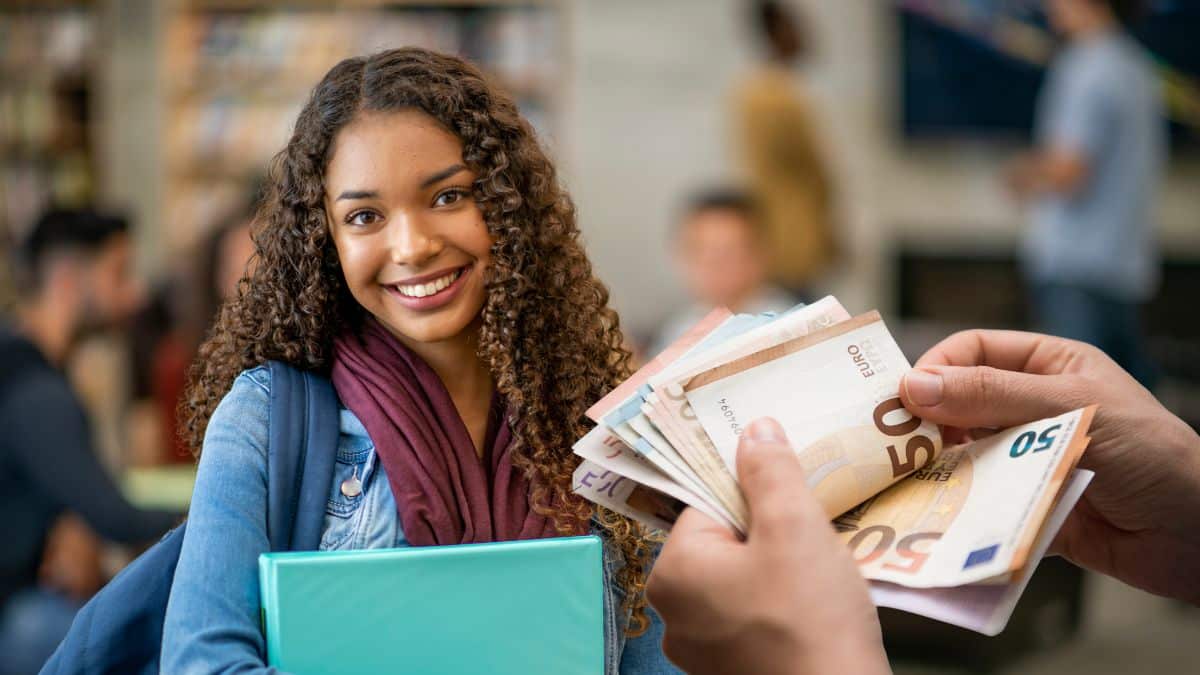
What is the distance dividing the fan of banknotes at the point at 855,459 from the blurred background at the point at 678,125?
13.5ft

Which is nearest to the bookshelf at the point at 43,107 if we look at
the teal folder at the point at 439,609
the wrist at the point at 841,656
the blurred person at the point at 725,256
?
the blurred person at the point at 725,256

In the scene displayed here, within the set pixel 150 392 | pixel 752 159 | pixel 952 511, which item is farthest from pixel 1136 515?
pixel 752 159

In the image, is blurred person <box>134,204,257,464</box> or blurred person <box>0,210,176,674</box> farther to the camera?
blurred person <box>134,204,257,464</box>

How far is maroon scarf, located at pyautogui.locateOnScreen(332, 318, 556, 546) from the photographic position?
1174 millimetres

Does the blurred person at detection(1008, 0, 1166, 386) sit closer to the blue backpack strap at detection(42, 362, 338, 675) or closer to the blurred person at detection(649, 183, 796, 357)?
the blurred person at detection(649, 183, 796, 357)

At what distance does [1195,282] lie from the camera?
5883 mm

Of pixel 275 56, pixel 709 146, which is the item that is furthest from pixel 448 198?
pixel 709 146

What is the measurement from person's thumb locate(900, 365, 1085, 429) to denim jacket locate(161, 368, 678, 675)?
1.08 feet

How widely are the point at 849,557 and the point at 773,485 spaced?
8 cm

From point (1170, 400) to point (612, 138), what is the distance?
3049 millimetres

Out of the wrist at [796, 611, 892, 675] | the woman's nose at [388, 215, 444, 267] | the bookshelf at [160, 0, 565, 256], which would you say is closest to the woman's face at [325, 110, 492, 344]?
the woman's nose at [388, 215, 444, 267]

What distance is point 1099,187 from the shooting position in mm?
4379

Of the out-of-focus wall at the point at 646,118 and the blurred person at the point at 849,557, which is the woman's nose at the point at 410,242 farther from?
A: the out-of-focus wall at the point at 646,118

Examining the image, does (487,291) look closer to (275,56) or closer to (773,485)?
(773,485)
